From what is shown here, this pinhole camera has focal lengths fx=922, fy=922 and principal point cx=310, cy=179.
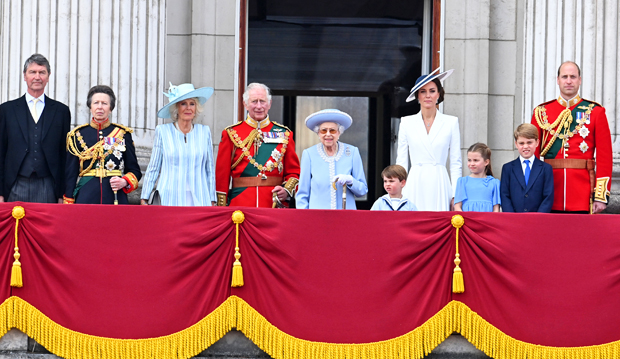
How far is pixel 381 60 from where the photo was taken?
11.2m

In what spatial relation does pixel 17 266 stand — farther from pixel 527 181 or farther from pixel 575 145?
pixel 575 145

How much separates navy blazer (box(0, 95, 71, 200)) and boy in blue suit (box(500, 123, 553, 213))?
3.39 m

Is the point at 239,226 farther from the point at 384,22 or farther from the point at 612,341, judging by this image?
the point at 384,22

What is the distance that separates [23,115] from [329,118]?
239 cm

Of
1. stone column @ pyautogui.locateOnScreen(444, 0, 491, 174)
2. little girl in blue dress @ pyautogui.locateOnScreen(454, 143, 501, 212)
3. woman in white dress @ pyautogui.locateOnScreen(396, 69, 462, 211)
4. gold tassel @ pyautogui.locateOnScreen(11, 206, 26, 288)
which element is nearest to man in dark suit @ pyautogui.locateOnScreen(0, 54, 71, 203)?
gold tassel @ pyautogui.locateOnScreen(11, 206, 26, 288)

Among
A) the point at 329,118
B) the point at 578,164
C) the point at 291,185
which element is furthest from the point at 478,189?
the point at 291,185

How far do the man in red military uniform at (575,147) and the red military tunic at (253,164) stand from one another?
6.63 ft

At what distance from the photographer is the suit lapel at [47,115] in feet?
23.4

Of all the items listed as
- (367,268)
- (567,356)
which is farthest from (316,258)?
(567,356)

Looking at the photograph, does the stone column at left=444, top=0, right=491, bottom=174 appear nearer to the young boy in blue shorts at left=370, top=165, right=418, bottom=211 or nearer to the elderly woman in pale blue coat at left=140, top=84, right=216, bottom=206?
the young boy in blue shorts at left=370, top=165, right=418, bottom=211

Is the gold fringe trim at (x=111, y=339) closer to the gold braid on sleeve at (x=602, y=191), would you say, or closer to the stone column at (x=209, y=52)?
the gold braid on sleeve at (x=602, y=191)

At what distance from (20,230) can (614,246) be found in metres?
3.87

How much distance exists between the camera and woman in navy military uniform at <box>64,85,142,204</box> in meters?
6.88

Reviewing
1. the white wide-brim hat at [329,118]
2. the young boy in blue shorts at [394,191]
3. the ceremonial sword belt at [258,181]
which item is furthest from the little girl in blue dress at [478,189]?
the ceremonial sword belt at [258,181]
